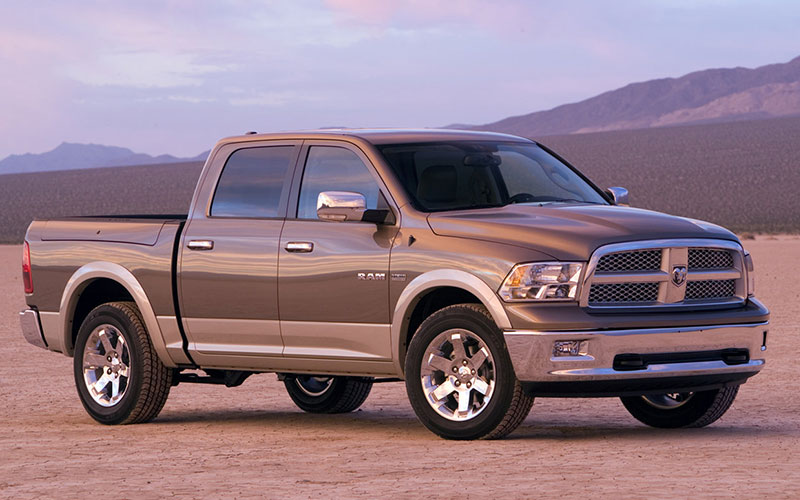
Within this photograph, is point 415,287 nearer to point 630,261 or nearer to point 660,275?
point 630,261

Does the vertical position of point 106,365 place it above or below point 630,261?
below

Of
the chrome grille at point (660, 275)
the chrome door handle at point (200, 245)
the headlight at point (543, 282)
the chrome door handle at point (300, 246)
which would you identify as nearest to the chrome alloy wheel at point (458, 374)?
the headlight at point (543, 282)

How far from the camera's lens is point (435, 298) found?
974 centimetres

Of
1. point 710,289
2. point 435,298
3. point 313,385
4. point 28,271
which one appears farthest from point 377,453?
point 28,271

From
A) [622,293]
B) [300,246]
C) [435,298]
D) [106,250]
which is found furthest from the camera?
[106,250]

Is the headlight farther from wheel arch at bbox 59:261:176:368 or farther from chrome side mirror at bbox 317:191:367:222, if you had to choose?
wheel arch at bbox 59:261:176:368

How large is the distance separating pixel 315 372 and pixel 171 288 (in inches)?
51.8

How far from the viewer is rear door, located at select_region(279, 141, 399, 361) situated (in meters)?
9.68

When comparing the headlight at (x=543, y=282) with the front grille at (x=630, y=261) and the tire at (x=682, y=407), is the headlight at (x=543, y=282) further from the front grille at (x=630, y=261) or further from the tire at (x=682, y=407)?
the tire at (x=682, y=407)

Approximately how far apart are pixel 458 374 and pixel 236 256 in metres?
1.96

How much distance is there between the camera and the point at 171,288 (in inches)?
427

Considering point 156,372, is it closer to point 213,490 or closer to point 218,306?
point 218,306

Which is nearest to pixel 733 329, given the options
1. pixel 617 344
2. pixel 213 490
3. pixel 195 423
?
pixel 617 344

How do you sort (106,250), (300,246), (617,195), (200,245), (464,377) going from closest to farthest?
(464,377) < (300,246) < (200,245) < (617,195) < (106,250)
